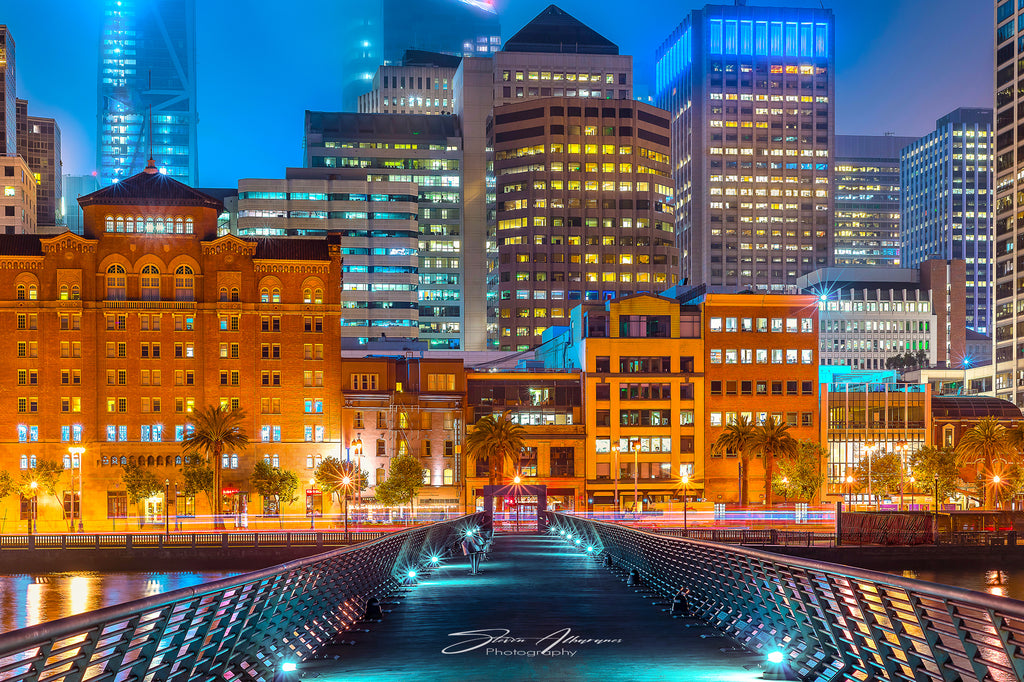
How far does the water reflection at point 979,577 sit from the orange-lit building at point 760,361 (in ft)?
133

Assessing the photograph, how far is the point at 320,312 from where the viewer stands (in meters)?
111

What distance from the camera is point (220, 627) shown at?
50.1ft

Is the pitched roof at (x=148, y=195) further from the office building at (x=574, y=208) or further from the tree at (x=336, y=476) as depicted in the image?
the office building at (x=574, y=208)

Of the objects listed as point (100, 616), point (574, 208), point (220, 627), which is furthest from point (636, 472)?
point (100, 616)

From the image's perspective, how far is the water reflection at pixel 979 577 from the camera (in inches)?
2753

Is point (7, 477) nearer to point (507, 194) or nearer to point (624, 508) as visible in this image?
point (624, 508)

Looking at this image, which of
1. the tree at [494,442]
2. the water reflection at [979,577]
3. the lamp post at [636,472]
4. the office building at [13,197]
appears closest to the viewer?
the water reflection at [979,577]

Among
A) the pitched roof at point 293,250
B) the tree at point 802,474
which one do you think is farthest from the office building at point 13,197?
the tree at point 802,474

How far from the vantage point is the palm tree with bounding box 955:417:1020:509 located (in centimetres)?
9681

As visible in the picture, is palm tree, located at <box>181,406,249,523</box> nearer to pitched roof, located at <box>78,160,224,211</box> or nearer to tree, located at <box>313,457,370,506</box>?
tree, located at <box>313,457,370,506</box>

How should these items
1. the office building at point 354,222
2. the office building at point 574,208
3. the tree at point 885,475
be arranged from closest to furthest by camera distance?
the tree at point 885,475
the office building at point 354,222
the office building at point 574,208

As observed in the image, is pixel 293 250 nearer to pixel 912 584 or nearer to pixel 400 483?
pixel 400 483

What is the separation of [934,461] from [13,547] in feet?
248

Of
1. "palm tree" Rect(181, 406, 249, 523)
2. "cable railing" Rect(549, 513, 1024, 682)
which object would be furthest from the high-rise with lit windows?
"cable railing" Rect(549, 513, 1024, 682)
